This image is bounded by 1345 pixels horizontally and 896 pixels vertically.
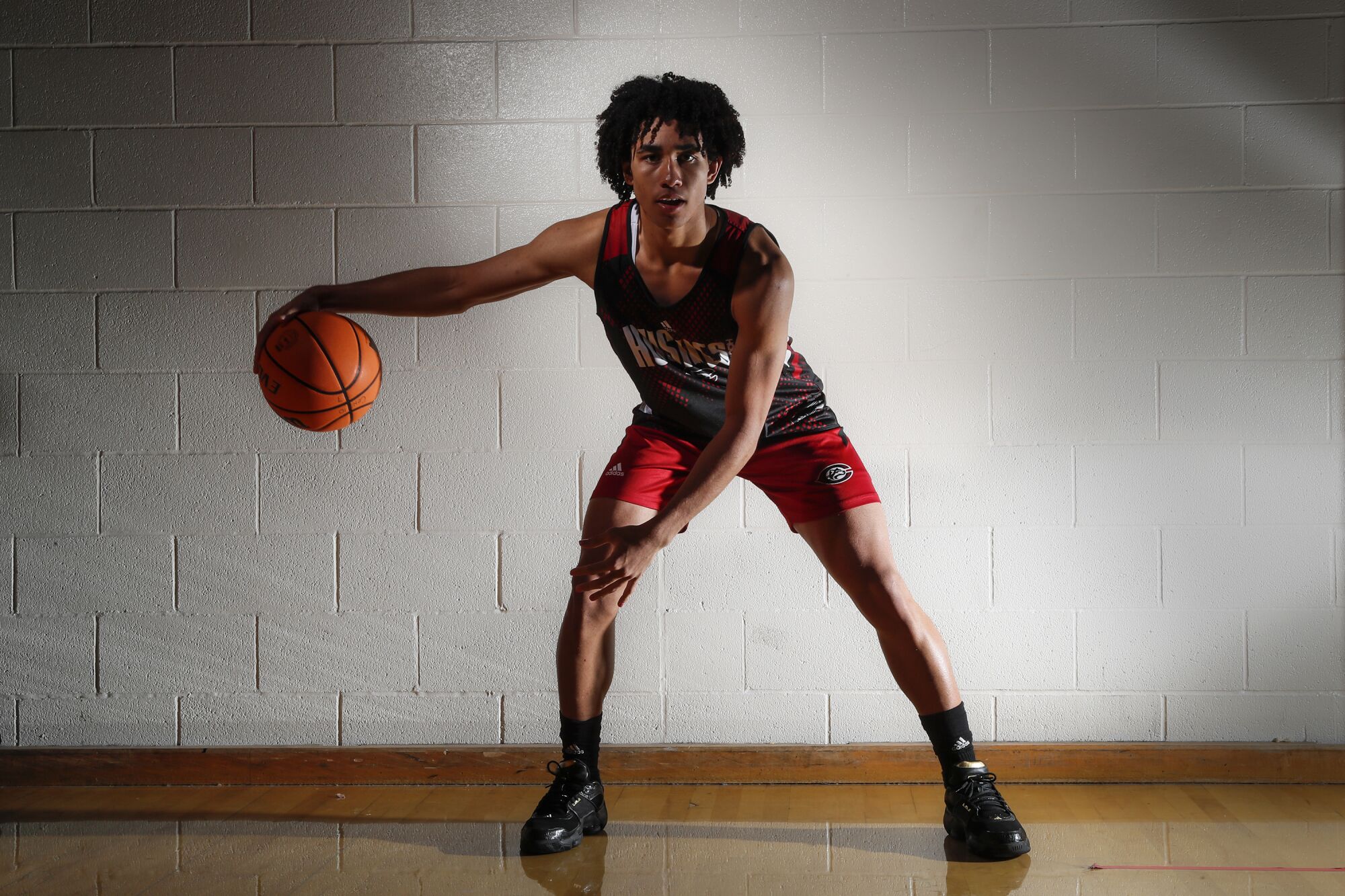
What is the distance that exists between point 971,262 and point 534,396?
1.19 meters

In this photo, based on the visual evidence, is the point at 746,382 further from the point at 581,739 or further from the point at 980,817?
the point at 980,817

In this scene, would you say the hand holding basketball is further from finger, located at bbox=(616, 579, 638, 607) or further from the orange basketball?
finger, located at bbox=(616, 579, 638, 607)

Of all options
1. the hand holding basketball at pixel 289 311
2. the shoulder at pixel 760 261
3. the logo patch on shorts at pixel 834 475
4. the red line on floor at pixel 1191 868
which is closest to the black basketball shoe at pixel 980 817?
the red line on floor at pixel 1191 868

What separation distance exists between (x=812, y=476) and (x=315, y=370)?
41.1 inches

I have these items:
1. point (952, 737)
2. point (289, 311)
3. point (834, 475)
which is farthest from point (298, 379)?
point (952, 737)

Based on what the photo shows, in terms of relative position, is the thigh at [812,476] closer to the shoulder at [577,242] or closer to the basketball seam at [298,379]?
the shoulder at [577,242]

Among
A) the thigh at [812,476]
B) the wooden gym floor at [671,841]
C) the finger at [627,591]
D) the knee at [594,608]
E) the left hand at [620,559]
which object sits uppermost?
the thigh at [812,476]

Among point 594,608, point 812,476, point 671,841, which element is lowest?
point 671,841

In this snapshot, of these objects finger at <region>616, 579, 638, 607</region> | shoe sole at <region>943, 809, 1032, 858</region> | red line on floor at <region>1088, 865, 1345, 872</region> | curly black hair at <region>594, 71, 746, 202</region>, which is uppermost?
curly black hair at <region>594, 71, 746, 202</region>

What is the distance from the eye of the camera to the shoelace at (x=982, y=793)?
7.17 feet

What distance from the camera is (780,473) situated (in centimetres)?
231

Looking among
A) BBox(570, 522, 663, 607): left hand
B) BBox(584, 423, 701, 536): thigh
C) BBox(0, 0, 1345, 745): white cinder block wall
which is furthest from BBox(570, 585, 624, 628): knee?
BBox(0, 0, 1345, 745): white cinder block wall

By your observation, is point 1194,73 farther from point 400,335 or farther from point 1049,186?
point 400,335

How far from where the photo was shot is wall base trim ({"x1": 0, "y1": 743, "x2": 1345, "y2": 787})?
276 centimetres
